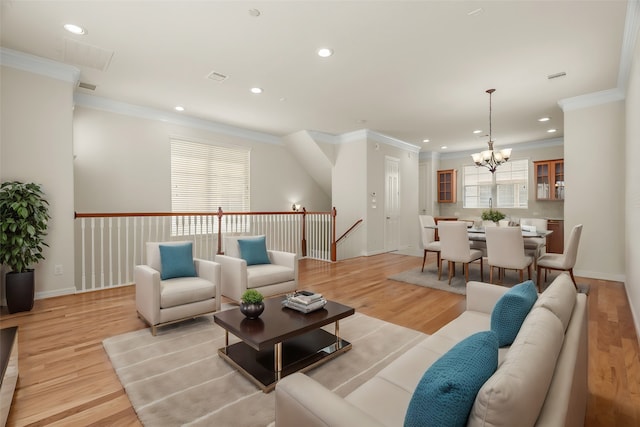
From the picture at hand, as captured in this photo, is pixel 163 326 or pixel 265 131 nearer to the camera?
pixel 163 326

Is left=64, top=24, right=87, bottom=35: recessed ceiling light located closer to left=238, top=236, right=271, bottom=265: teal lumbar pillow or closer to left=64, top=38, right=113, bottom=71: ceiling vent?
left=64, top=38, right=113, bottom=71: ceiling vent

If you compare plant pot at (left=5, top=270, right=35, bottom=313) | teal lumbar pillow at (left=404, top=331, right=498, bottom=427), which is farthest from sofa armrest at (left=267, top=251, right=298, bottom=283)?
teal lumbar pillow at (left=404, top=331, right=498, bottom=427)

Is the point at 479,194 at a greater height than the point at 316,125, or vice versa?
the point at 316,125

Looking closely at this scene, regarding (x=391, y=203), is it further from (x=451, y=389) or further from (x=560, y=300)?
(x=451, y=389)

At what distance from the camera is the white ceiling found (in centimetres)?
280

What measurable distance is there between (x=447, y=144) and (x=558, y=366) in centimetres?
824

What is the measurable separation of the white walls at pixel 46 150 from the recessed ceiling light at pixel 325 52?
321 centimetres

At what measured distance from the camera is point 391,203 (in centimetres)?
787

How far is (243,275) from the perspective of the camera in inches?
137

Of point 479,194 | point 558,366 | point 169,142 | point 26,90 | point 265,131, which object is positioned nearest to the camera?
point 558,366

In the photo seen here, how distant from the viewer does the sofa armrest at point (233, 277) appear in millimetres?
3473

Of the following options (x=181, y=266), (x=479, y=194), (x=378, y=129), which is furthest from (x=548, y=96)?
(x=181, y=266)

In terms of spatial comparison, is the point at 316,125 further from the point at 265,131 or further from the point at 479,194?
the point at 479,194

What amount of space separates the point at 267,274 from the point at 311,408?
270 centimetres
